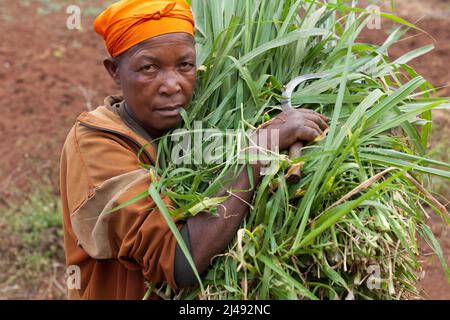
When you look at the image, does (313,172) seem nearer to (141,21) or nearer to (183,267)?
(183,267)

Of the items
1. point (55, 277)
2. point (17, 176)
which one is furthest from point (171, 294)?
point (17, 176)

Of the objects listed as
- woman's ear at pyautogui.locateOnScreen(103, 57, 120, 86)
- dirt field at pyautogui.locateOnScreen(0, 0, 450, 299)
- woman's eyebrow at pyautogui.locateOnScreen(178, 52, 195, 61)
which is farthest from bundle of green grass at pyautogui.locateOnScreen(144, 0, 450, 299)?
dirt field at pyautogui.locateOnScreen(0, 0, 450, 299)

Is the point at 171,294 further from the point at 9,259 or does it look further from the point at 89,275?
the point at 9,259

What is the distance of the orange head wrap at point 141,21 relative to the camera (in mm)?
2342

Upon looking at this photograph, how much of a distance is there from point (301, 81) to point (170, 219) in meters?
0.67

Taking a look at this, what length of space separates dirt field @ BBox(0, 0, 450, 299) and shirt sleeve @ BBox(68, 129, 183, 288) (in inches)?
79.5

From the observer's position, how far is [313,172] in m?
2.20

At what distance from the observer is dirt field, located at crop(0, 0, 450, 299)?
451 centimetres

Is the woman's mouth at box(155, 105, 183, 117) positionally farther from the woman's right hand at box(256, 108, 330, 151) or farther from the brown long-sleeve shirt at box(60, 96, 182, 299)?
the woman's right hand at box(256, 108, 330, 151)

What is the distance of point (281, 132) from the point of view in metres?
2.25

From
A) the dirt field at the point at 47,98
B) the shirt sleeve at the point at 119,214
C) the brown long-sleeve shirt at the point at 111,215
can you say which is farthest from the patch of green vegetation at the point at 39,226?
the shirt sleeve at the point at 119,214

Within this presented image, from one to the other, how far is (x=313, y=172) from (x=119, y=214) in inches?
21.5

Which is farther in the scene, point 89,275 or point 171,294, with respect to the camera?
point 89,275
